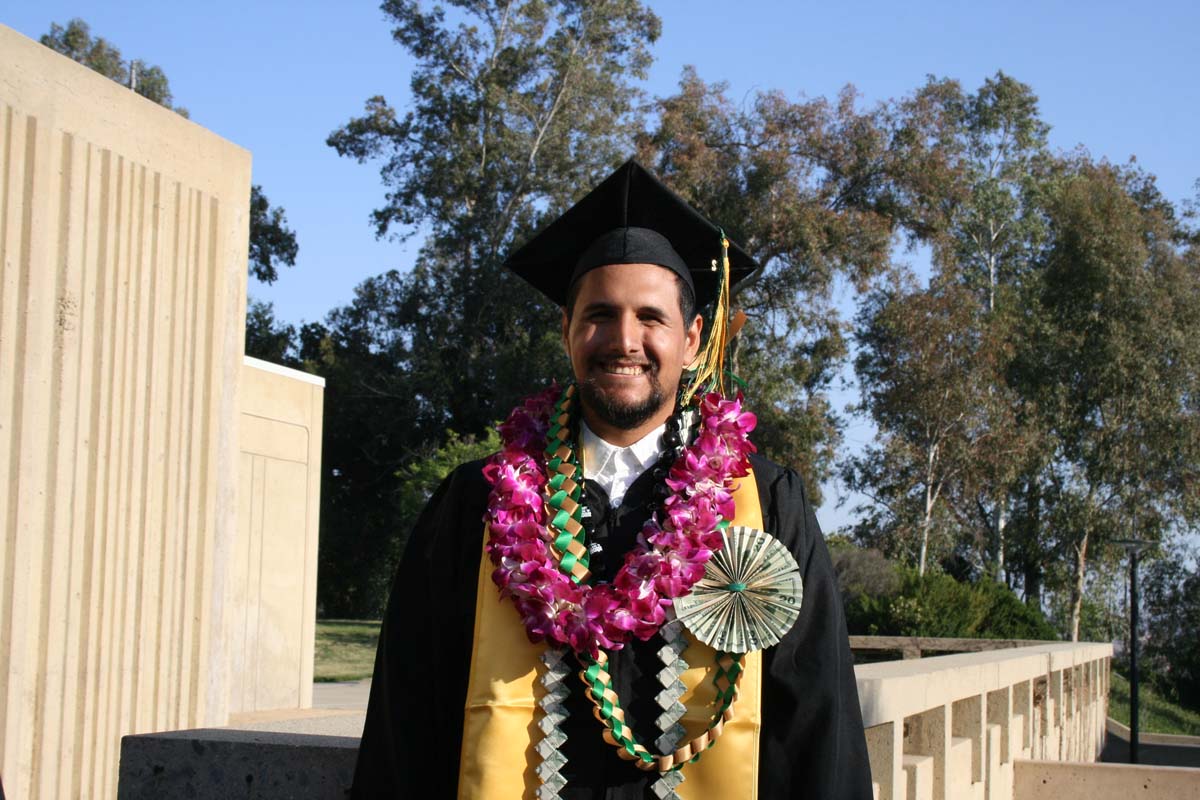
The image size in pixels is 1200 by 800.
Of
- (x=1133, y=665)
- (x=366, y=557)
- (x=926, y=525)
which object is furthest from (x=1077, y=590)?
(x=366, y=557)

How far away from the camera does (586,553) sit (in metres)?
2.65

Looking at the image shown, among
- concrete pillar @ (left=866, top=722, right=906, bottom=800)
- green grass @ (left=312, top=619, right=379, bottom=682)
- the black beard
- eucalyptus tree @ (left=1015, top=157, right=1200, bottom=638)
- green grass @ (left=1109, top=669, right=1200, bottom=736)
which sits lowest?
green grass @ (left=1109, top=669, right=1200, bottom=736)

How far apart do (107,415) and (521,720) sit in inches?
174

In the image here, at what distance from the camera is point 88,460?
20.1 feet

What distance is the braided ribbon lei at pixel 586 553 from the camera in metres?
2.48

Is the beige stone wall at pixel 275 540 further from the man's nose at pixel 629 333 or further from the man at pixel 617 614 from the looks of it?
the man's nose at pixel 629 333

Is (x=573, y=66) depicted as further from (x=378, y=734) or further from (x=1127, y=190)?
(x=378, y=734)

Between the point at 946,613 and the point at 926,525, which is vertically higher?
the point at 926,525

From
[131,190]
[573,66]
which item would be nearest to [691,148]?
[573,66]

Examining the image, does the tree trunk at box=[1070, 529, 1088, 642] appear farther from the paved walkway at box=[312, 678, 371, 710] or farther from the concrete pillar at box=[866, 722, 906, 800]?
the concrete pillar at box=[866, 722, 906, 800]

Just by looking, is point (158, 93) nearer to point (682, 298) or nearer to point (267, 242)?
point (267, 242)

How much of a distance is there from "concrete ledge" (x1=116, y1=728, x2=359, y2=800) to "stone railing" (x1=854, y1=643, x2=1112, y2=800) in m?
1.45

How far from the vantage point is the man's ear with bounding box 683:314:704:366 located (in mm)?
2906

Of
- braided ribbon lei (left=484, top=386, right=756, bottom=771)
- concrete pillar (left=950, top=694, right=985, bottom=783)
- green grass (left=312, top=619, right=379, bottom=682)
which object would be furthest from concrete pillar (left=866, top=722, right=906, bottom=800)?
green grass (left=312, top=619, right=379, bottom=682)
